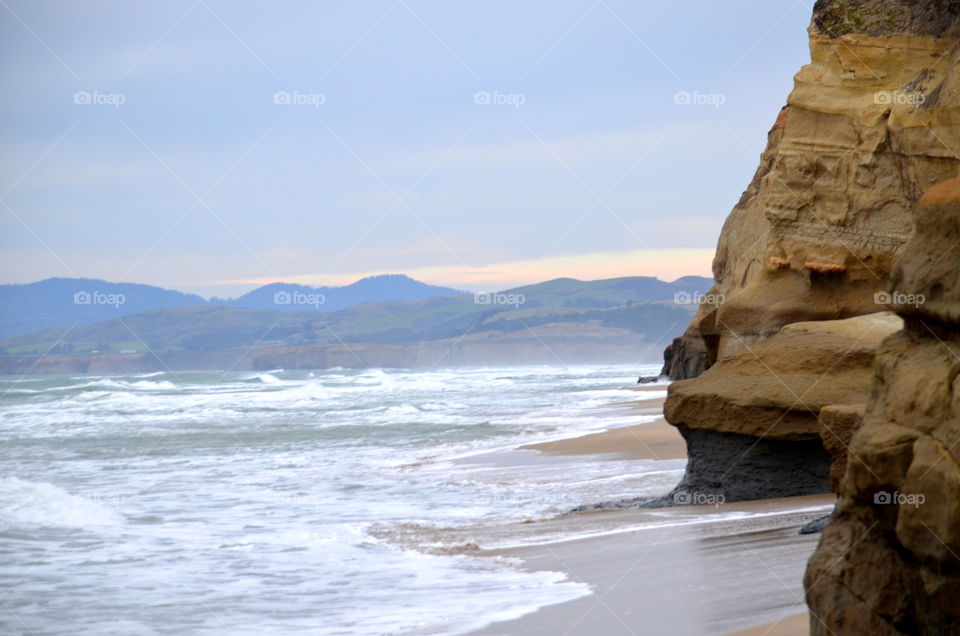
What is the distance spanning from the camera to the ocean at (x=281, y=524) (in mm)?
5641

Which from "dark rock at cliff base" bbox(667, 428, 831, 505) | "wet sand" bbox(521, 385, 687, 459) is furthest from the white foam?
"wet sand" bbox(521, 385, 687, 459)

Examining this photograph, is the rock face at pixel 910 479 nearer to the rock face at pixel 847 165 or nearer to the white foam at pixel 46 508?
the white foam at pixel 46 508

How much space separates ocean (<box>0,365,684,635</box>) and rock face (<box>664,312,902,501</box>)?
1.62m

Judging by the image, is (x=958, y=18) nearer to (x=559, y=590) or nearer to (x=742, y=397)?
(x=742, y=397)

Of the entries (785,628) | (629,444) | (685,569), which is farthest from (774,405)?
(629,444)

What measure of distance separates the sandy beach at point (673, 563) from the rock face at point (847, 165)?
4.90 meters

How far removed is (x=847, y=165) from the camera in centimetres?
1195

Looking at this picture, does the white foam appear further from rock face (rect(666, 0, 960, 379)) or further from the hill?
the hill

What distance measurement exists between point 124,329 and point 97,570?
151 metres

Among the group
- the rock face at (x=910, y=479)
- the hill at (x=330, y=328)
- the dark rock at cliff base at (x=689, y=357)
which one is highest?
the hill at (x=330, y=328)

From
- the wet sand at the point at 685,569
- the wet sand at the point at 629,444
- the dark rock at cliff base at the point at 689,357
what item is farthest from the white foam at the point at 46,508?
the dark rock at cliff base at the point at 689,357

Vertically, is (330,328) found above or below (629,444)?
above

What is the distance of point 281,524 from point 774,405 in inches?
172

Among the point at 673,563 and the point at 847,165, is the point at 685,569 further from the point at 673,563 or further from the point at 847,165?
the point at 847,165
